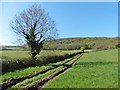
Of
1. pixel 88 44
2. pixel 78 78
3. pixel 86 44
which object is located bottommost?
pixel 88 44

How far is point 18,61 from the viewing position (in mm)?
36000

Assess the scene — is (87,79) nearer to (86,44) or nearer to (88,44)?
(86,44)

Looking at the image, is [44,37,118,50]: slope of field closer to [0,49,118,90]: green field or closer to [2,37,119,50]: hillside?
[2,37,119,50]: hillside

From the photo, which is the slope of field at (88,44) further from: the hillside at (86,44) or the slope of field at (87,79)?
the slope of field at (87,79)

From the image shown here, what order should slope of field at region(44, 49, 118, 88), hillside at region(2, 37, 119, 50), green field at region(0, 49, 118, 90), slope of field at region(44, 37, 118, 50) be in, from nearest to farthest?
slope of field at region(44, 49, 118, 88)
green field at region(0, 49, 118, 90)
hillside at region(2, 37, 119, 50)
slope of field at region(44, 37, 118, 50)

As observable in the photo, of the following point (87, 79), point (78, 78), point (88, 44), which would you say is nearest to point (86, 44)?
point (88, 44)

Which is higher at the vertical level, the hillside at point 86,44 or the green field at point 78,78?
the green field at point 78,78

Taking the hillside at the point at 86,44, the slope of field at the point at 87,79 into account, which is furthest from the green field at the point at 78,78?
the hillside at the point at 86,44

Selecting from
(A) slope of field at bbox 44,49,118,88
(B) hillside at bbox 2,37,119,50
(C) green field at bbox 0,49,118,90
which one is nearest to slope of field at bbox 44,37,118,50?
(B) hillside at bbox 2,37,119,50

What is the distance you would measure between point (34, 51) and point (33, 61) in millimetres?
6077

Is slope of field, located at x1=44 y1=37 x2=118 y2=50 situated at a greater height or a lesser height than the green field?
lesser

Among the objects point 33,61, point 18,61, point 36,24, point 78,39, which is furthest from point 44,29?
point 78,39

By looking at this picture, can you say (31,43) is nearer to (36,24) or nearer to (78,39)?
(36,24)

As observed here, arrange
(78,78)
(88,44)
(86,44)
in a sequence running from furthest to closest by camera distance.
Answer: (88,44), (86,44), (78,78)
